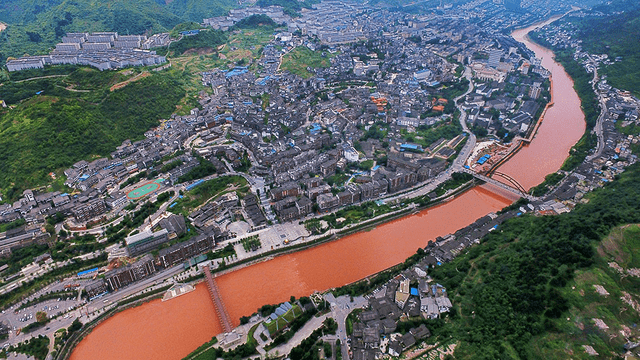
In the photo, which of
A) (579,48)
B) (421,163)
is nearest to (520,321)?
(421,163)

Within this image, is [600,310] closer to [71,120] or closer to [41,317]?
[41,317]

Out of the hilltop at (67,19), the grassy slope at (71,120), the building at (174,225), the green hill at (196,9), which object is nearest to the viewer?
the building at (174,225)

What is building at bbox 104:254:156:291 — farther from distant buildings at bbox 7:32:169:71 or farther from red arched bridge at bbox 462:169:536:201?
distant buildings at bbox 7:32:169:71

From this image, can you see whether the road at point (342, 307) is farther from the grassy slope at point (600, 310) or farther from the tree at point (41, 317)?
the tree at point (41, 317)

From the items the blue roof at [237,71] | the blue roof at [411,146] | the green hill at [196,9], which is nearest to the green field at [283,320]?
the blue roof at [411,146]

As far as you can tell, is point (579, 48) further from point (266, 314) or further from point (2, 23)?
point (2, 23)
